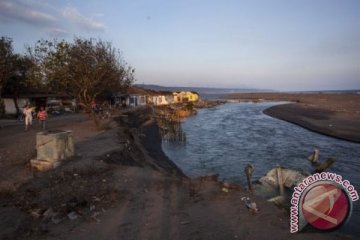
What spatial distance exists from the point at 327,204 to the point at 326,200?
71 mm

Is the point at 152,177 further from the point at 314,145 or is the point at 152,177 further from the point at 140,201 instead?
the point at 314,145

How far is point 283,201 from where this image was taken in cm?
1409

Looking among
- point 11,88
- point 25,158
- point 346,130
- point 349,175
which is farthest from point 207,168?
point 11,88

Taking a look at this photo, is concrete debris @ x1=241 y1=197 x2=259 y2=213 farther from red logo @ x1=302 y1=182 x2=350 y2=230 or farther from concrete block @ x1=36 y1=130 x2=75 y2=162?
concrete block @ x1=36 y1=130 x2=75 y2=162

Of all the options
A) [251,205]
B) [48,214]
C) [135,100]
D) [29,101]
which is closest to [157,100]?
[135,100]

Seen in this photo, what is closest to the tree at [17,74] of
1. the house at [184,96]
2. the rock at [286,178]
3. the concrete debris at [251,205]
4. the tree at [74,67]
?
the tree at [74,67]

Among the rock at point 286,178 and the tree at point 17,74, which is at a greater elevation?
the tree at point 17,74

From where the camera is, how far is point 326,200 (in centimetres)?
561

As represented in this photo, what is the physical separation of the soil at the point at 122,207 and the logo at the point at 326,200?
251 cm

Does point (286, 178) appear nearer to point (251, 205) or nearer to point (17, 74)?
point (251, 205)

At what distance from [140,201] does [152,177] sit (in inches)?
118

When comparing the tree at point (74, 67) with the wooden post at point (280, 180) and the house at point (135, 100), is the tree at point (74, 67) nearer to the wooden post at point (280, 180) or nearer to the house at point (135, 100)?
the wooden post at point (280, 180)

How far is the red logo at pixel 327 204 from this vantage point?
5602mm

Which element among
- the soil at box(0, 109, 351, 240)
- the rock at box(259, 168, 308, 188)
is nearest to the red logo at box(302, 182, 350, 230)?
the soil at box(0, 109, 351, 240)
